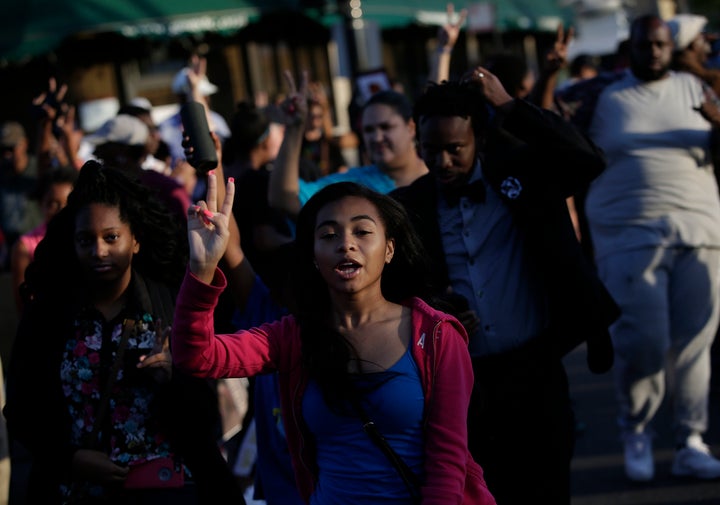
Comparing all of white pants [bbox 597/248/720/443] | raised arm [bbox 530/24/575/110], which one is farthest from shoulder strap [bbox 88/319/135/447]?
white pants [bbox 597/248/720/443]

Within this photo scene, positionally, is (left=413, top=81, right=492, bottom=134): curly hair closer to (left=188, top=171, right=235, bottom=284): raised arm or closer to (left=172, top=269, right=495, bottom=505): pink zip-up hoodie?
(left=172, top=269, right=495, bottom=505): pink zip-up hoodie

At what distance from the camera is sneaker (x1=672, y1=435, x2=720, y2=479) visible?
587cm

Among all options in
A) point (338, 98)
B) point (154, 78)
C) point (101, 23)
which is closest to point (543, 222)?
point (101, 23)

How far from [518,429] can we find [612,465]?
2268 millimetres

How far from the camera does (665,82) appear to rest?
6.08 m

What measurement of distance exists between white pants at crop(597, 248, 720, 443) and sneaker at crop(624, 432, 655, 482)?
58 mm

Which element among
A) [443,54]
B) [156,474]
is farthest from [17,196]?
[156,474]

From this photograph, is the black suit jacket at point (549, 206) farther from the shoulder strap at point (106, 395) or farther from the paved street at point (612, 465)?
the paved street at point (612, 465)

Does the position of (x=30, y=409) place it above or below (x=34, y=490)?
above

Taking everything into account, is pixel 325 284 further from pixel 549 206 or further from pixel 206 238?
pixel 549 206

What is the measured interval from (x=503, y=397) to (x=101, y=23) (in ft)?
39.1

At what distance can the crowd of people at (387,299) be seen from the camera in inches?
126

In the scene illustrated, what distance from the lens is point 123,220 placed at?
416 cm

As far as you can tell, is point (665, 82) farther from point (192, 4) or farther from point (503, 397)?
point (192, 4)
